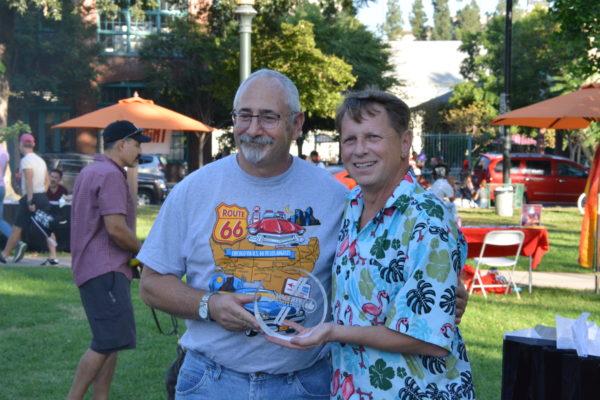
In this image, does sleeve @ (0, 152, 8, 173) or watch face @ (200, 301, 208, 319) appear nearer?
watch face @ (200, 301, 208, 319)

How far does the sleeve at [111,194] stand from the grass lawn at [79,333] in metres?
1.77

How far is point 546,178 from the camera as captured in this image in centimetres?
2866

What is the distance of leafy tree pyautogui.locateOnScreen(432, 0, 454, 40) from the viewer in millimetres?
154875

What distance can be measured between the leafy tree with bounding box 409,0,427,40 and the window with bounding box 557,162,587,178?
5547 inches

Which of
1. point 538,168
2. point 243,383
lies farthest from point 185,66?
point 243,383

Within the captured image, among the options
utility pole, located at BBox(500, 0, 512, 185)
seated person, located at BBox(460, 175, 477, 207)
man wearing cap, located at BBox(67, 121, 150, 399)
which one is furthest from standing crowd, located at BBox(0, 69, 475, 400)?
seated person, located at BBox(460, 175, 477, 207)

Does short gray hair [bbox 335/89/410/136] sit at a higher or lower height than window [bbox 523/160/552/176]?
higher

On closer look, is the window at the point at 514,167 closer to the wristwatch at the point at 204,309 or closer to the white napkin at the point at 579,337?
the white napkin at the point at 579,337

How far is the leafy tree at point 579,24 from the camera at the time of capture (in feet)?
48.9

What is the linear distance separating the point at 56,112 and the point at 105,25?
4.68 m

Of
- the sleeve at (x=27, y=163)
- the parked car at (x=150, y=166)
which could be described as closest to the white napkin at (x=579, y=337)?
the sleeve at (x=27, y=163)

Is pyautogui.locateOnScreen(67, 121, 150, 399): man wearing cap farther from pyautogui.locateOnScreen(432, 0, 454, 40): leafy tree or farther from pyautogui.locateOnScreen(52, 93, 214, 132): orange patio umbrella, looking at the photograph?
pyautogui.locateOnScreen(432, 0, 454, 40): leafy tree

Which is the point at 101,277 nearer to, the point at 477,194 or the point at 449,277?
the point at 449,277

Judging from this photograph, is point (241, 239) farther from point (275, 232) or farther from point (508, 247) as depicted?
point (508, 247)
